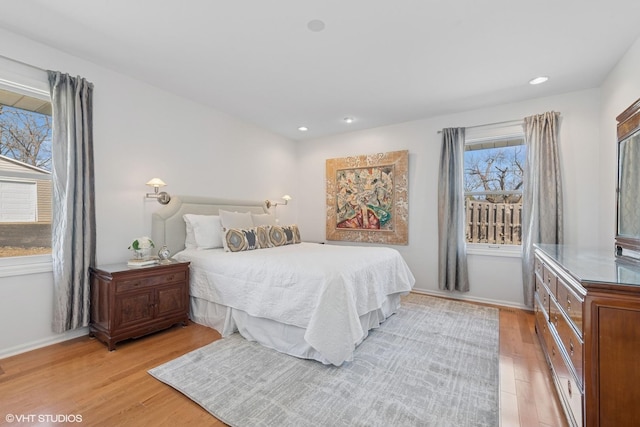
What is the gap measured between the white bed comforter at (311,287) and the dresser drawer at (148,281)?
19 cm

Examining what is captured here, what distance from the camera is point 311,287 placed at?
231cm

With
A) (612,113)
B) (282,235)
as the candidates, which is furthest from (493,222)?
(282,235)

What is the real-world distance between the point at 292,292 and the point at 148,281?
57.5 inches

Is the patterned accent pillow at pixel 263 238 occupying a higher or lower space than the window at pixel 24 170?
lower

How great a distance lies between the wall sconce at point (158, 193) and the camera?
10.3 feet

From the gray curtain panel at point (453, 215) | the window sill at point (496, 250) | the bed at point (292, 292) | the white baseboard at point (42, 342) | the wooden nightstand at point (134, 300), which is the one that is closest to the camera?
the bed at point (292, 292)

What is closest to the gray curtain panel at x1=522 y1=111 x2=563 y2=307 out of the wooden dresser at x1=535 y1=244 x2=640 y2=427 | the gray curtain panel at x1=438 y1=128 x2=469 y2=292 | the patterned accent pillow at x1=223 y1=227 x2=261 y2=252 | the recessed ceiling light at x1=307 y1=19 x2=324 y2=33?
the gray curtain panel at x1=438 y1=128 x2=469 y2=292

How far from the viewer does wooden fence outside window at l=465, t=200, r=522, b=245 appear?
382 centimetres

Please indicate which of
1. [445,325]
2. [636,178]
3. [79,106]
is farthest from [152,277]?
[636,178]

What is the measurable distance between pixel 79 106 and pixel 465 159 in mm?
4638

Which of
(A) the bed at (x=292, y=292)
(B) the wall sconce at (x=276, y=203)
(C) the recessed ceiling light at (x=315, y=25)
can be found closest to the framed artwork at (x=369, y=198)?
(B) the wall sconce at (x=276, y=203)

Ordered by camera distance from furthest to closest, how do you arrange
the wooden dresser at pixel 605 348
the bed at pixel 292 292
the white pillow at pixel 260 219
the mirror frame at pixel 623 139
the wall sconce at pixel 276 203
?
the wall sconce at pixel 276 203
the white pillow at pixel 260 219
the bed at pixel 292 292
the mirror frame at pixel 623 139
the wooden dresser at pixel 605 348

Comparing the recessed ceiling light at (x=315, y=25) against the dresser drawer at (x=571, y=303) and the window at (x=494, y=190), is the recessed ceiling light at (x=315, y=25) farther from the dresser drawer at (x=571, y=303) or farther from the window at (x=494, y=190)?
the window at (x=494, y=190)

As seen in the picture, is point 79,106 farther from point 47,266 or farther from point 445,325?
point 445,325
